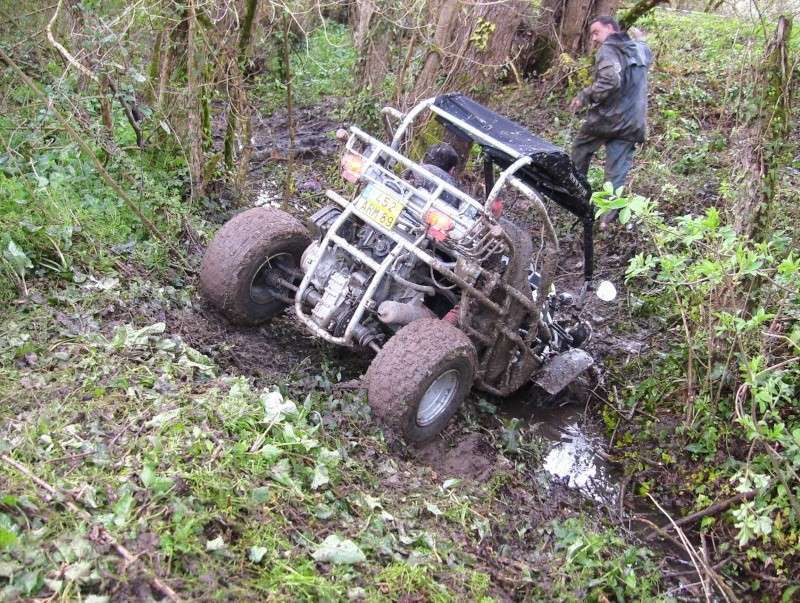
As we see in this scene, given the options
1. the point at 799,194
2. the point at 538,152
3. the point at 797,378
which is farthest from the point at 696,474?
the point at 799,194

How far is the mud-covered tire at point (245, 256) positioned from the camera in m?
5.21

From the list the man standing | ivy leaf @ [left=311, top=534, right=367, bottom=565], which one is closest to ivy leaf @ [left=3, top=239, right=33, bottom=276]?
ivy leaf @ [left=311, top=534, right=367, bottom=565]

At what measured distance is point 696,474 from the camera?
17.0 ft

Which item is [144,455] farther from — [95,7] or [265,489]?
[95,7]

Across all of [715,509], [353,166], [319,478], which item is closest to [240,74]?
[353,166]

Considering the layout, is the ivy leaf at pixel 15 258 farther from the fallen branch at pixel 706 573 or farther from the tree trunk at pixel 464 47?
the tree trunk at pixel 464 47

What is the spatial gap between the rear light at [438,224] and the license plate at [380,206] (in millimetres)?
255

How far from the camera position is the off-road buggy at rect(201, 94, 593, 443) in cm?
472

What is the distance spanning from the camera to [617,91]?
7875 mm

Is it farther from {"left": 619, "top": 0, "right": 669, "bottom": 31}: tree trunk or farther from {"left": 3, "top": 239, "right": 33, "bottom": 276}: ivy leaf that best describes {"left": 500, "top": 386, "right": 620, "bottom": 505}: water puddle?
{"left": 619, "top": 0, "right": 669, "bottom": 31}: tree trunk

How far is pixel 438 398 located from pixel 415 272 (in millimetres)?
929

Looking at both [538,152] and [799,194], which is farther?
[799,194]

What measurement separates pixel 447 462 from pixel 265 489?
1852 mm

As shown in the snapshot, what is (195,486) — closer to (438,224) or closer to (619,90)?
(438,224)
